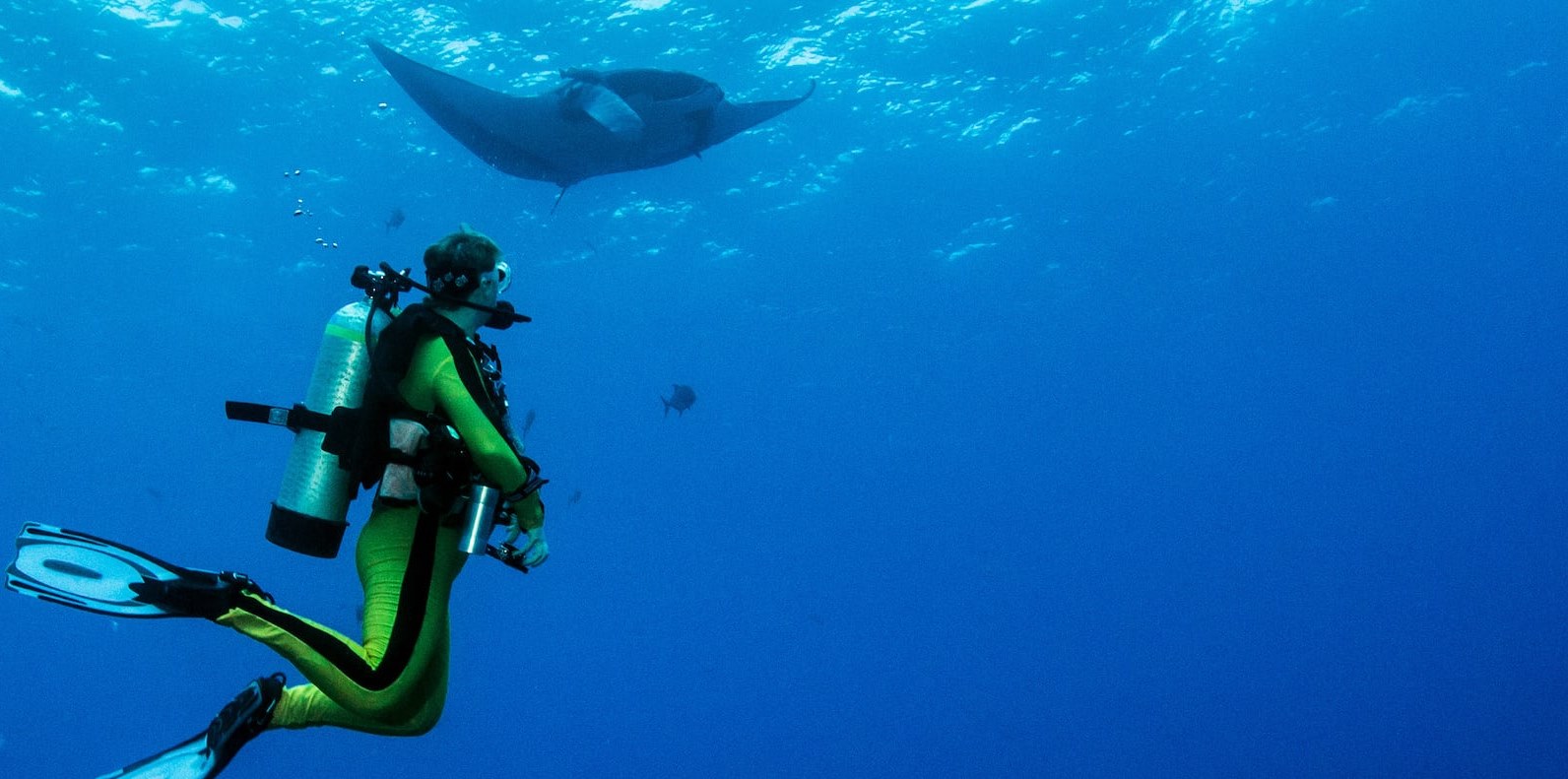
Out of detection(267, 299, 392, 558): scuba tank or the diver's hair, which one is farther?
the diver's hair

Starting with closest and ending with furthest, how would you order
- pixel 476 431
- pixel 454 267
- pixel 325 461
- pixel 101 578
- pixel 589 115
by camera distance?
pixel 101 578 → pixel 476 431 → pixel 325 461 → pixel 454 267 → pixel 589 115

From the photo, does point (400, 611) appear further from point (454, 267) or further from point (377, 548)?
point (454, 267)

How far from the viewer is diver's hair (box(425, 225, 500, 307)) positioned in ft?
13.0

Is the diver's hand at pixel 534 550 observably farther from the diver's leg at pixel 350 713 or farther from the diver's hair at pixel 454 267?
the diver's hair at pixel 454 267

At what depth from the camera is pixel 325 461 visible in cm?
369

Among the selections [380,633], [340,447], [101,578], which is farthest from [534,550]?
[101,578]

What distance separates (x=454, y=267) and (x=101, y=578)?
1.84 m

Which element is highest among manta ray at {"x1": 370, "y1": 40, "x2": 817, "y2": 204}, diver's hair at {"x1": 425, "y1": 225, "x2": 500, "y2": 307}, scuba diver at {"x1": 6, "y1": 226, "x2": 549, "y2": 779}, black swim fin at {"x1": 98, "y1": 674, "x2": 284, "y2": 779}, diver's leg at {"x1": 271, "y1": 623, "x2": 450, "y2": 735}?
manta ray at {"x1": 370, "y1": 40, "x2": 817, "y2": 204}

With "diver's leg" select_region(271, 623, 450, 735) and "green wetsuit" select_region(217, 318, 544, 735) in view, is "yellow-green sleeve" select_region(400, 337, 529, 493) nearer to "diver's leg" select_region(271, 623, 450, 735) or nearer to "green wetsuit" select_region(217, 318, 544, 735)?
"green wetsuit" select_region(217, 318, 544, 735)

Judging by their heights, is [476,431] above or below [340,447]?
below

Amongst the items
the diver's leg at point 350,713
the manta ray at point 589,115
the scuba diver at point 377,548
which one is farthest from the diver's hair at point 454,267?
the manta ray at point 589,115

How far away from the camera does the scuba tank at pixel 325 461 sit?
3.66 m

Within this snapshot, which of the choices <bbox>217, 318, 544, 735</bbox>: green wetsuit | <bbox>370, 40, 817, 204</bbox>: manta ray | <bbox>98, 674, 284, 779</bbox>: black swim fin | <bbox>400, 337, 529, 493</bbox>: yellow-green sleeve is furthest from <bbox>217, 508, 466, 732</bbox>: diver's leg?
<bbox>370, 40, 817, 204</bbox>: manta ray

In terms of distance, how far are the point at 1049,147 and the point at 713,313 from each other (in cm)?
1666
